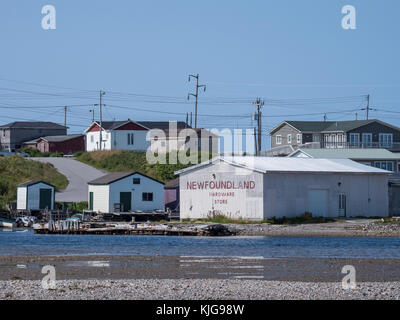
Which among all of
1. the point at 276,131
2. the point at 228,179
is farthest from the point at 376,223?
the point at 276,131

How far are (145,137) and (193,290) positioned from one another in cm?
7450

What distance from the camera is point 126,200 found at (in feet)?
212

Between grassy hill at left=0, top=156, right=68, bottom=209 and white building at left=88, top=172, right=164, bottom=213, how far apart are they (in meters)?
9.03

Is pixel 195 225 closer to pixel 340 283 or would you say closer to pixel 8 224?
pixel 8 224

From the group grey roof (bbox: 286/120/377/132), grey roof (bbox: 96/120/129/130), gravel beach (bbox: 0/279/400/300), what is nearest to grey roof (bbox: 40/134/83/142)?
grey roof (bbox: 96/120/129/130)

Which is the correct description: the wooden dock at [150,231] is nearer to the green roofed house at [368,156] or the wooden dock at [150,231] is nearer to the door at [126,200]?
the door at [126,200]

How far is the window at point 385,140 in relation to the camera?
8944 cm

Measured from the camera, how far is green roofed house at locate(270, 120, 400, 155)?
8900 cm

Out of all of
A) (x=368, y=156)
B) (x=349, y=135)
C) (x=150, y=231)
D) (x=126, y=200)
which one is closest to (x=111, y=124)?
(x=349, y=135)

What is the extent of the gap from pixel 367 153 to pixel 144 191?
22.6m

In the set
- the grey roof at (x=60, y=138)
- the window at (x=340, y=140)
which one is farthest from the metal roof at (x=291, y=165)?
the grey roof at (x=60, y=138)

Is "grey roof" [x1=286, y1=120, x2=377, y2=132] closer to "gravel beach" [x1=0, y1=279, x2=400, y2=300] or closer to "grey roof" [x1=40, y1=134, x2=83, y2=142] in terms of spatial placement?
"grey roof" [x1=40, y1=134, x2=83, y2=142]
